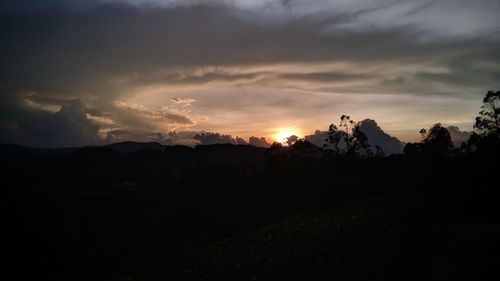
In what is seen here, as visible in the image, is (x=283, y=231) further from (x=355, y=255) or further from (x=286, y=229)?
(x=355, y=255)

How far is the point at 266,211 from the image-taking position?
61781mm

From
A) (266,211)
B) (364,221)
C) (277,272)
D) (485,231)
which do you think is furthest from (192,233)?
(485,231)

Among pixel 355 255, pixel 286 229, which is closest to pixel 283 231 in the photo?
pixel 286 229

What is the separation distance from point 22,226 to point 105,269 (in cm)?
1111

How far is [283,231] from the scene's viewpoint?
3067 cm

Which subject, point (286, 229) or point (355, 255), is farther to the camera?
point (286, 229)

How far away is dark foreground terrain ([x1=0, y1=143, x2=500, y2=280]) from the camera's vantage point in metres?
21.5

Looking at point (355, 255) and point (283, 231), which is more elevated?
point (283, 231)

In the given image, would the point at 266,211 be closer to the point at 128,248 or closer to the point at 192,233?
the point at 192,233

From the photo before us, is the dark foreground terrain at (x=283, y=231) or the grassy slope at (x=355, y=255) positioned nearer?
the grassy slope at (x=355, y=255)

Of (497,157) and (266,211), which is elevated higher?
(497,157)

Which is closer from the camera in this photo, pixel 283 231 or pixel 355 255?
pixel 355 255

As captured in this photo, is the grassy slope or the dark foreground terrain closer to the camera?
the grassy slope

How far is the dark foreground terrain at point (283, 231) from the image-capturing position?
70.4 ft
